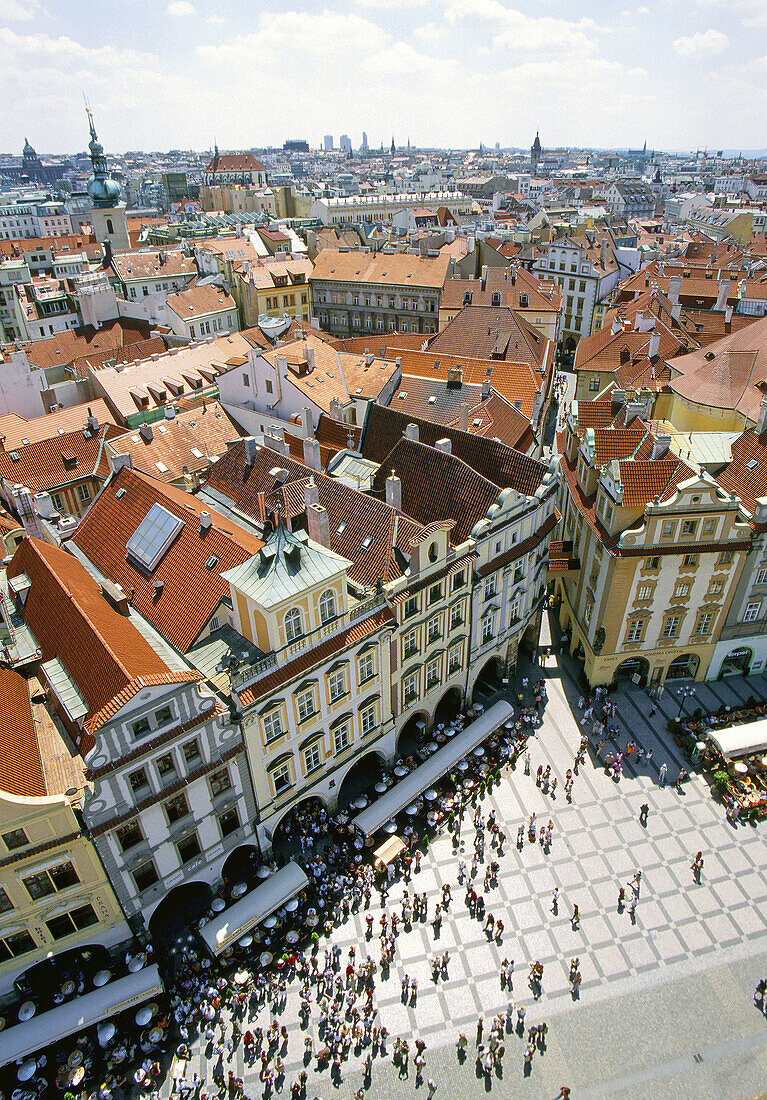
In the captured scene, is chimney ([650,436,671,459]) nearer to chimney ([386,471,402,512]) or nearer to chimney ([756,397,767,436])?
chimney ([756,397,767,436])

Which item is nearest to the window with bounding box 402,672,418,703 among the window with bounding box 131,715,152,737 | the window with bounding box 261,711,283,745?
the window with bounding box 261,711,283,745

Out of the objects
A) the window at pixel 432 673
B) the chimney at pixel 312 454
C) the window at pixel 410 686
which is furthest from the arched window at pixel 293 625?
the chimney at pixel 312 454

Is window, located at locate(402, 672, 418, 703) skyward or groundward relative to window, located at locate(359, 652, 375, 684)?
groundward

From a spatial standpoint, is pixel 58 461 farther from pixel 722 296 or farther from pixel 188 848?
pixel 722 296

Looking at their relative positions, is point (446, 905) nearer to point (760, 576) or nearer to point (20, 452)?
point (760, 576)

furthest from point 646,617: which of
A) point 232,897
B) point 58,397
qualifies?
point 58,397

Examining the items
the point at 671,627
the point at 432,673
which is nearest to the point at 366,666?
the point at 432,673
